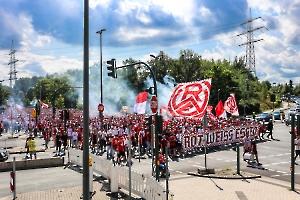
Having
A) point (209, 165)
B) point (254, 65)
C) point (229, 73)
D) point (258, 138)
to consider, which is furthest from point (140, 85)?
point (209, 165)

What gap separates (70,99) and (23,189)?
10113cm

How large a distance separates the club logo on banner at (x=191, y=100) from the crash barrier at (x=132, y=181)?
5.05 meters

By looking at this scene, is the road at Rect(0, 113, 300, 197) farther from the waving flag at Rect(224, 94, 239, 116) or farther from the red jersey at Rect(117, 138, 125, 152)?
the waving flag at Rect(224, 94, 239, 116)

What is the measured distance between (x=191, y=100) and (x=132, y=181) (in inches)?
278

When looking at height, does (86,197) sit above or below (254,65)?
below

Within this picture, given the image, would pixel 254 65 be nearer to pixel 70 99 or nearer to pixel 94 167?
pixel 70 99

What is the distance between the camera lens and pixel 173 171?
59.0 feet

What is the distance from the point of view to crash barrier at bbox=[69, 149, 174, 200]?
11.1 metres

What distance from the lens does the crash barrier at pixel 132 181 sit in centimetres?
1111

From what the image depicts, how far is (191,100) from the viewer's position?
18.8 metres

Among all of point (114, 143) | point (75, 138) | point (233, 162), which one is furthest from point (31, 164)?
point (233, 162)

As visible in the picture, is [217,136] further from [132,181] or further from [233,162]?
[132,181]

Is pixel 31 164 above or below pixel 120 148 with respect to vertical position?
below

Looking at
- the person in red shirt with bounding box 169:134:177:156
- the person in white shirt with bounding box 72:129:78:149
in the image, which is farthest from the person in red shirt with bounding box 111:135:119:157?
the person in white shirt with bounding box 72:129:78:149
